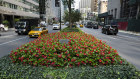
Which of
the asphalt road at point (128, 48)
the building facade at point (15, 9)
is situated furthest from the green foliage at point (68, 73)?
the building facade at point (15, 9)

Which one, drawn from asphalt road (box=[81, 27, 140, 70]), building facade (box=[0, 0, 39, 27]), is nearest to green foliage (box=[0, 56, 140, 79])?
asphalt road (box=[81, 27, 140, 70])

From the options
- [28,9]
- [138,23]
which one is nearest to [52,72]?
[138,23]

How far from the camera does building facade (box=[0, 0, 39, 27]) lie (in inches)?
1466

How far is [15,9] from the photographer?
44.4 meters

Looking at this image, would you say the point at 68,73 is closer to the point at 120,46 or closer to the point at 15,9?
the point at 120,46

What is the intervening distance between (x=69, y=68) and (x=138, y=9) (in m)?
42.4

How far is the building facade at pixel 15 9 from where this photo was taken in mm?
37231

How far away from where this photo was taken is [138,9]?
38.8m

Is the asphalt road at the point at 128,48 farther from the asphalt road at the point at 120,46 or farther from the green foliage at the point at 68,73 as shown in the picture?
the green foliage at the point at 68,73

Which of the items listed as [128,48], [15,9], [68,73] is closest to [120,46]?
[128,48]

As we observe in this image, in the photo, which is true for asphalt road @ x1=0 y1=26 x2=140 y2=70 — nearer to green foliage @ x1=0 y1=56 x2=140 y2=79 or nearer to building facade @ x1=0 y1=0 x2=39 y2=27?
green foliage @ x1=0 y1=56 x2=140 y2=79

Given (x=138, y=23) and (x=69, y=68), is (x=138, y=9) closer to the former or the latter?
(x=138, y=23)

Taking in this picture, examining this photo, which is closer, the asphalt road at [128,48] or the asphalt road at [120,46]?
the asphalt road at [128,48]

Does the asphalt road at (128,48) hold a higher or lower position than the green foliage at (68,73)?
lower
